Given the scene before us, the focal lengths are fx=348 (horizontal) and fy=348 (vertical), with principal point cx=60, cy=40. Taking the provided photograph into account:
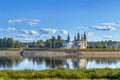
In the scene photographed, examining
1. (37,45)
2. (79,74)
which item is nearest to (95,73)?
(79,74)

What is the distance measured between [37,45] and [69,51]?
35766 mm

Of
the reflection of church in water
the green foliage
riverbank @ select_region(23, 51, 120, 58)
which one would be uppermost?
the green foliage

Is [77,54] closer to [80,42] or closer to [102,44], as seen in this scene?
[80,42]

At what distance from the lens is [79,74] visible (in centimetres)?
2294

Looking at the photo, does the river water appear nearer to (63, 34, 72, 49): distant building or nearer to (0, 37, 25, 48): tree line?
(0, 37, 25, 48): tree line

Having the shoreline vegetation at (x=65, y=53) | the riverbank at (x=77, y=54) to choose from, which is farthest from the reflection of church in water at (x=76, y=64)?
the shoreline vegetation at (x=65, y=53)

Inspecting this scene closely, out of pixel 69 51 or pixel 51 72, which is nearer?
pixel 51 72

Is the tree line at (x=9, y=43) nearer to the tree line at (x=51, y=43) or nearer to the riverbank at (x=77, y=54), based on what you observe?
the tree line at (x=51, y=43)

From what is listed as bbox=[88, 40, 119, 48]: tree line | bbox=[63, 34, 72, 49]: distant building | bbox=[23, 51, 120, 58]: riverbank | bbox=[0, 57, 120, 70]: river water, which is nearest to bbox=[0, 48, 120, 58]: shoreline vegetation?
bbox=[23, 51, 120, 58]: riverbank

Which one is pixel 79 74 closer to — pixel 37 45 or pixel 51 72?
pixel 51 72

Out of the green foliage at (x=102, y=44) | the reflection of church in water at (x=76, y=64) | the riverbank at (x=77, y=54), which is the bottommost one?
the reflection of church in water at (x=76, y=64)

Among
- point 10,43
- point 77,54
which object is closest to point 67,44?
point 10,43

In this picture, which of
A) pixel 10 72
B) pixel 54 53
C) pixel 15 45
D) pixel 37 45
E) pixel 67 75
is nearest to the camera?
pixel 67 75

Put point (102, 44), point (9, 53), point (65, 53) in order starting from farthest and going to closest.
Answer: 1. point (102, 44)
2. point (9, 53)
3. point (65, 53)
